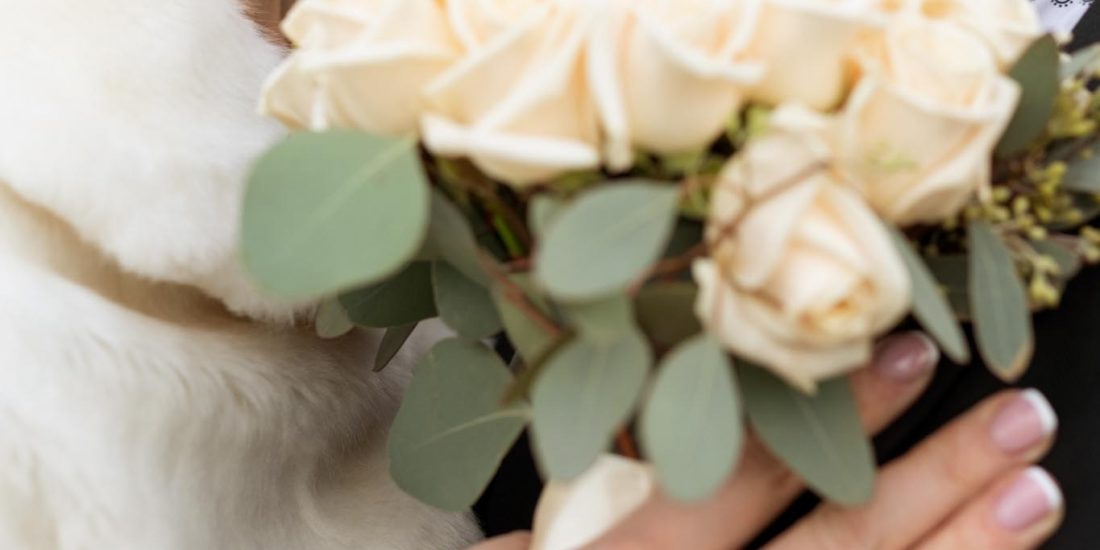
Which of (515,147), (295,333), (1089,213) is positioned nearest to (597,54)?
(515,147)

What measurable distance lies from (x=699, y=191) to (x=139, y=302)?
12.8 inches

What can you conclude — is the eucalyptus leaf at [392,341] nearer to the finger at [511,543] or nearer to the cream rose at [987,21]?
the finger at [511,543]

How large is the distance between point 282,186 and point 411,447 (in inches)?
6.5

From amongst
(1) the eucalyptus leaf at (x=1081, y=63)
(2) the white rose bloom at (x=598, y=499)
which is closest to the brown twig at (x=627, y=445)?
(2) the white rose bloom at (x=598, y=499)

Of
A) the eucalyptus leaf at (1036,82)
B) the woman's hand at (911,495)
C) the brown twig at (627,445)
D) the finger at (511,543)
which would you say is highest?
the eucalyptus leaf at (1036,82)

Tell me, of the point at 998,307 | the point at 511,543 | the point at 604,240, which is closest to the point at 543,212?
the point at 604,240

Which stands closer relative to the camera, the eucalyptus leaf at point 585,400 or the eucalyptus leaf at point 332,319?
the eucalyptus leaf at point 585,400

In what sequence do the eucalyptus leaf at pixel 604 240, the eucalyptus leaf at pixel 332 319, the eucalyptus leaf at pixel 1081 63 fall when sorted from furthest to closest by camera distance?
the eucalyptus leaf at pixel 332 319 < the eucalyptus leaf at pixel 1081 63 < the eucalyptus leaf at pixel 604 240

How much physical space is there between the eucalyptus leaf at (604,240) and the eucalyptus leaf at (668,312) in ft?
0.14

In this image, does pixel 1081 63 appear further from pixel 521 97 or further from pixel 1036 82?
pixel 521 97

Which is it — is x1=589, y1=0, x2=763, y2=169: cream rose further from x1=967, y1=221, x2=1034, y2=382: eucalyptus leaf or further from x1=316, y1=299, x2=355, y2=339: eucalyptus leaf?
x1=316, y1=299, x2=355, y2=339: eucalyptus leaf

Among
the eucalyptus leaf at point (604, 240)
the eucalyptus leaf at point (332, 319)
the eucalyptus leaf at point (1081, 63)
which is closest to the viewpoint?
the eucalyptus leaf at point (604, 240)

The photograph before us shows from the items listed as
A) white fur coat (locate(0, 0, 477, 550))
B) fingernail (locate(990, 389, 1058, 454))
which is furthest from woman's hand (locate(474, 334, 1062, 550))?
white fur coat (locate(0, 0, 477, 550))

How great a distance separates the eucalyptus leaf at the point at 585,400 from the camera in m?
0.30
